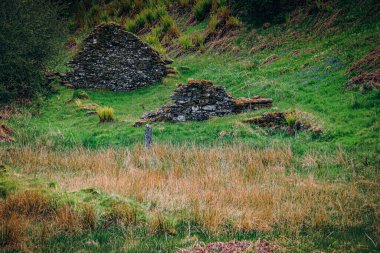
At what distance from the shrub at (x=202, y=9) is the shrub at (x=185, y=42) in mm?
2494

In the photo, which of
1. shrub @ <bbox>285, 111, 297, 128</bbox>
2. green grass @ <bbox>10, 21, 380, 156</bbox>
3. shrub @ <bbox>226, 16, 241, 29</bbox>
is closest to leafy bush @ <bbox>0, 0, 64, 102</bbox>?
green grass @ <bbox>10, 21, 380, 156</bbox>

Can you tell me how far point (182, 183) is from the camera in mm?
6609

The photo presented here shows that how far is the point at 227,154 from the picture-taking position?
8727mm

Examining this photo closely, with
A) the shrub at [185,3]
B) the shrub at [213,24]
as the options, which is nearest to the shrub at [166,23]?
the shrub at [185,3]

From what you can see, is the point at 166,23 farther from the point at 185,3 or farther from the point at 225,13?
the point at 225,13

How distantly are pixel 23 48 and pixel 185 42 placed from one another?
10.4 m

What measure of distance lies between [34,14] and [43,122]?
735 centimetres

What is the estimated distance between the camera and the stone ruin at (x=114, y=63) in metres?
20.8

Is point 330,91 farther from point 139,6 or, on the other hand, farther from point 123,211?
point 139,6

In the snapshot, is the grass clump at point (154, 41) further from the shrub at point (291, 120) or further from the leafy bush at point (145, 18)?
the shrub at point (291, 120)

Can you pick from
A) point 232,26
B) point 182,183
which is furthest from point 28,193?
point 232,26

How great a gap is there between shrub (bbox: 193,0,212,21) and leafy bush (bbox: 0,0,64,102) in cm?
1066

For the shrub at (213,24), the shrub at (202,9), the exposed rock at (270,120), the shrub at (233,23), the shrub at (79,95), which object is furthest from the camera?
the shrub at (202,9)

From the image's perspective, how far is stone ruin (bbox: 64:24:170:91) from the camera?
68.2ft
